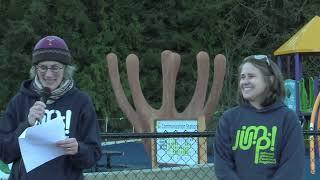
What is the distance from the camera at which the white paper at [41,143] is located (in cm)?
282

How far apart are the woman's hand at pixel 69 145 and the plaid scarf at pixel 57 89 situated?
0.23 metres

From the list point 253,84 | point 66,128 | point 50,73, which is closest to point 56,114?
point 66,128

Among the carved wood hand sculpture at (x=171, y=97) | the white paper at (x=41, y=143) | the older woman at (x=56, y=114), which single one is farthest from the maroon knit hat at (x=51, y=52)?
the carved wood hand sculpture at (x=171, y=97)

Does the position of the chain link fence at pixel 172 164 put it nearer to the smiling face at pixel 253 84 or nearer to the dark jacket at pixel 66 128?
the smiling face at pixel 253 84

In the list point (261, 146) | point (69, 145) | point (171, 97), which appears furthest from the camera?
point (171, 97)

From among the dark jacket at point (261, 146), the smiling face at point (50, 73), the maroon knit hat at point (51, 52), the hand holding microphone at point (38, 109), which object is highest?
the maroon knit hat at point (51, 52)

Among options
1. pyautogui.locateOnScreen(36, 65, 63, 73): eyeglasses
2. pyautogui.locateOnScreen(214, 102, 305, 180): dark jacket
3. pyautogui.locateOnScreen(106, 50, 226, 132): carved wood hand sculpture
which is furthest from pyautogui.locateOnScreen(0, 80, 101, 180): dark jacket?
pyautogui.locateOnScreen(106, 50, 226, 132): carved wood hand sculpture

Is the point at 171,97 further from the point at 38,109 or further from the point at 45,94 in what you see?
the point at 38,109

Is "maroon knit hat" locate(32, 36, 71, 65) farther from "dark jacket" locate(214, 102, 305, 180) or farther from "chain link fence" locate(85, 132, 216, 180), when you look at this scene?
"chain link fence" locate(85, 132, 216, 180)

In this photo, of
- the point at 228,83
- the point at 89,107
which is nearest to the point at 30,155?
the point at 89,107

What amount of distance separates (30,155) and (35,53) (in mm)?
496

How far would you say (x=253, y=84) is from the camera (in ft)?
10.5

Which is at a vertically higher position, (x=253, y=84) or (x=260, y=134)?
(x=253, y=84)

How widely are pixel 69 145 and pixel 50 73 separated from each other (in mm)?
358
